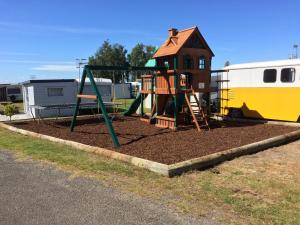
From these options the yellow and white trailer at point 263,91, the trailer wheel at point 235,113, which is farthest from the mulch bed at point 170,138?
the trailer wheel at point 235,113

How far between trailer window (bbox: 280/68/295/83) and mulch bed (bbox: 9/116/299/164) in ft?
7.47

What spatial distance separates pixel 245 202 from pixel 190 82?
8.67m

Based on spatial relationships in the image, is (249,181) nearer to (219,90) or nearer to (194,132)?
(194,132)

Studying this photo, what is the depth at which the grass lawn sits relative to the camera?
4.75 metres

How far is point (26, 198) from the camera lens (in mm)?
5277

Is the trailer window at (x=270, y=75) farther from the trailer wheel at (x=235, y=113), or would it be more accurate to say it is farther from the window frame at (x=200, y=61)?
the window frame at (x=200, y=61)

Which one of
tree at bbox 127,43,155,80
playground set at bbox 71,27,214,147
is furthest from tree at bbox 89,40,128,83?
playground set at bbox 71,27,214,147

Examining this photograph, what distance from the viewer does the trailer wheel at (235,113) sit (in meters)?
16.2

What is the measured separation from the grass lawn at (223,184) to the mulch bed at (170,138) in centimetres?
95

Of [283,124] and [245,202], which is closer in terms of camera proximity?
[245,202]

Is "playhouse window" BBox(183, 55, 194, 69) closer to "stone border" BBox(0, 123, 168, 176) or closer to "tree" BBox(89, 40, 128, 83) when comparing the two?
"stone border" BBox(0, 123, 168, 176)

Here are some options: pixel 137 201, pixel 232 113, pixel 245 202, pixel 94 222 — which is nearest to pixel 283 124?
pixel 232 113

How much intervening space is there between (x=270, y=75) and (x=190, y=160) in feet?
30.4

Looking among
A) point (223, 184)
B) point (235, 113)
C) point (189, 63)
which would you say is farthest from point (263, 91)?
point (223, 184)
